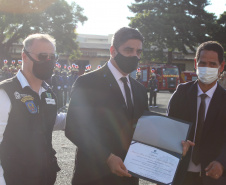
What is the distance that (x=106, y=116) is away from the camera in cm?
253

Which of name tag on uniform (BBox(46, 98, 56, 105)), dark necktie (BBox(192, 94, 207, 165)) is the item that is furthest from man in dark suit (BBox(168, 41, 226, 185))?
name tag on uniform (BBox(46, 98, 56, 105))

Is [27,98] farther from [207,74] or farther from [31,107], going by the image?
[207,74]

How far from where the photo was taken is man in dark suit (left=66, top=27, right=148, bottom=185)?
→ 245cm

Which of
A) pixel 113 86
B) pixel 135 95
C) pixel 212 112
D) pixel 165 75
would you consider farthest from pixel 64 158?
pixel 165 75

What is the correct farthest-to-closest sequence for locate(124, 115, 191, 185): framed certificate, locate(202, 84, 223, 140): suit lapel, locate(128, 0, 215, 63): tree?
1. locate(128, 0, 215, 63): tree
2. locate(202, 84, 223, 140): suit lapel
3. locate(124, 115, 191, 185): framed certificate

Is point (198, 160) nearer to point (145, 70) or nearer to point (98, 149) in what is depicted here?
point (98, 149)

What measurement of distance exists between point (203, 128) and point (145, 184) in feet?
8.43

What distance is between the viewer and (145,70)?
33.1 m

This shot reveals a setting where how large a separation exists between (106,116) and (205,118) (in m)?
0.86

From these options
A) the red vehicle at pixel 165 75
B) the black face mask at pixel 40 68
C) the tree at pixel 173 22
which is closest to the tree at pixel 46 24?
the tree at pixel 173 22

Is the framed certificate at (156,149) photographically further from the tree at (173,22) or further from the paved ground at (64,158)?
the tree at (173,22)

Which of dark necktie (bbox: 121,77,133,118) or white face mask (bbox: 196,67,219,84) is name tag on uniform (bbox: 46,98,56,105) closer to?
dark necktie (bbox: 121,77,133,118)

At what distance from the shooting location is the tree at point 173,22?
133ft

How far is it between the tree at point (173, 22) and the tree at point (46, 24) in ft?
27.7
